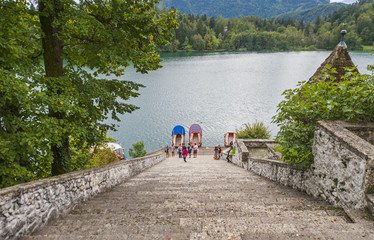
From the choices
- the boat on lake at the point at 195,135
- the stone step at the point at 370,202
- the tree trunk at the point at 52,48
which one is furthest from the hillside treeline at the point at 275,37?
the stone step at the point at 370,202

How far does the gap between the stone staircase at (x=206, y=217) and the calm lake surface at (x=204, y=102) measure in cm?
2083

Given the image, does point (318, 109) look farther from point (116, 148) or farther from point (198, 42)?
point (198, 42)

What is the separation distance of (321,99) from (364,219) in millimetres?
2508

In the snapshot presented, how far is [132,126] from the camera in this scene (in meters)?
34.1

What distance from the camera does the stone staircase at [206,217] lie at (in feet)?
9.09

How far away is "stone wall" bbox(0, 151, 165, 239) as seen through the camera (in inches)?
113

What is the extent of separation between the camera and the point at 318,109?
15.1 feet

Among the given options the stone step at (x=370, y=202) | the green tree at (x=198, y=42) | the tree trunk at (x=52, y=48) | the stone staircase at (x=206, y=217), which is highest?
the green tree at (x=198, y=42)

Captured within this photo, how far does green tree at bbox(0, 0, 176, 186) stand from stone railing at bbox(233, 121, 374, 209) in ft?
15.9

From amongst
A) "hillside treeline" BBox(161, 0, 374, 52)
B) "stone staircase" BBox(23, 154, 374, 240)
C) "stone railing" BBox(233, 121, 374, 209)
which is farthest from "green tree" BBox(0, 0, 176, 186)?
"hillside treeline" BBox(161, 0, 374, 52)

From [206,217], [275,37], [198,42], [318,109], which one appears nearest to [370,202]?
[318,109]

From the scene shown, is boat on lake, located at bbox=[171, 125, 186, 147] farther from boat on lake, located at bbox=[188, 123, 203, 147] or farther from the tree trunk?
the tree trunk

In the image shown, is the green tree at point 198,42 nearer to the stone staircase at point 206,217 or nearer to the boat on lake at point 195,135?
the boat on lake at point 195,135

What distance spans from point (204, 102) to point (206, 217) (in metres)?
40.9
